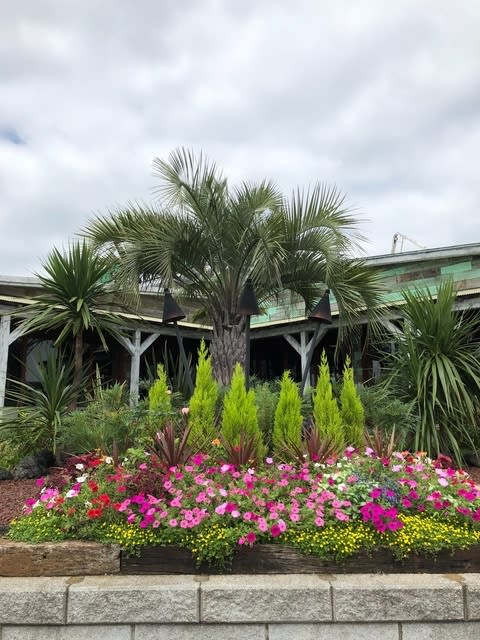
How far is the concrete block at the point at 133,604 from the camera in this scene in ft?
8.53

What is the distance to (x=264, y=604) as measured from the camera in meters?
2.62

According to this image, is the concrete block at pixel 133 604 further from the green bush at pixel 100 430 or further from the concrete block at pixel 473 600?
the green bush at pixel 100 430

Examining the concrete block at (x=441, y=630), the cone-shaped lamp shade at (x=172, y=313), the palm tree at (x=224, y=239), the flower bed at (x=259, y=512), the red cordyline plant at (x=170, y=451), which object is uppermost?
the palm tree at (x=224, y=239)

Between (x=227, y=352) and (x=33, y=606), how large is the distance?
13.7ft

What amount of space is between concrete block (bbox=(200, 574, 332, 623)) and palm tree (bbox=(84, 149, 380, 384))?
3.97m

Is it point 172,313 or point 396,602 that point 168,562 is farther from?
point 172,313

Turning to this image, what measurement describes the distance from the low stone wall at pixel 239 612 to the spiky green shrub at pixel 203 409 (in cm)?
171

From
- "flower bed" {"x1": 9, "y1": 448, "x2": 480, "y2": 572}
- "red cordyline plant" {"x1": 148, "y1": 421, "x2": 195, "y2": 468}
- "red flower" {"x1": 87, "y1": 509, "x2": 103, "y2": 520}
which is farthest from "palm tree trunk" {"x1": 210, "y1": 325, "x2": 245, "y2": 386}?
"red flower" {"x1": 87, "y1": 509, "x2": 103, "y2": 520}

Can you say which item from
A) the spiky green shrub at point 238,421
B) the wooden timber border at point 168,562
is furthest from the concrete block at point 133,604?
the spiky green shrub at point 238,421

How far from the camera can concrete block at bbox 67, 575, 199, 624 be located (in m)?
2.60

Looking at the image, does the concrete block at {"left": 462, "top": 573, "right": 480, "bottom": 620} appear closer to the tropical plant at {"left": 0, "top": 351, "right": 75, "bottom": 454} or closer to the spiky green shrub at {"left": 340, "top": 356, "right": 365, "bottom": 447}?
the spiky green shrub at {"left": 340, "top": 356, "right": 365, "bottom": 447}

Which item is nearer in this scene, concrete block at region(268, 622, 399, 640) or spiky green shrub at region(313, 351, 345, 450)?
concrete block at region(268, 622, 399, 640)

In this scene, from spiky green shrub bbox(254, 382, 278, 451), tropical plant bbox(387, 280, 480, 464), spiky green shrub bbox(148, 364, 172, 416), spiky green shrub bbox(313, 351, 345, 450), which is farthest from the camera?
tropical plant bbox(387, 280, 480, 464)

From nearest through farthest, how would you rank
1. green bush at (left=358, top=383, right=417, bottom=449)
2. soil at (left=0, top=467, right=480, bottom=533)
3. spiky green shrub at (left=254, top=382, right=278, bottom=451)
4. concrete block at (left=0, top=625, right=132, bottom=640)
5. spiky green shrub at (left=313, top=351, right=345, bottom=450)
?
concrete block at (left=0, top=625, right=132, bottom=640) < soil at (left=0, top=467, right=480, bottom=533) < spiky green shrub at (left=313, top=351, right=345, bottom=450) < spiky green shrub at (left=254, top=382, right=278, bottom=451) < green bush at (left=358, top=383, right=417, bottom=449)
